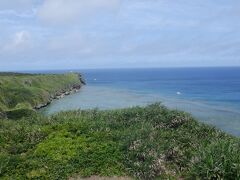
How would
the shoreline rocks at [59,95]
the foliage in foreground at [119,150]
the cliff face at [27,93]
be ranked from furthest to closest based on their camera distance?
the shoreline rocks at [59,95] < the cliff face at [27,93] < the foliage in foreground at [119,150]

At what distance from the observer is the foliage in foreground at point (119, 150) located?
22.9m

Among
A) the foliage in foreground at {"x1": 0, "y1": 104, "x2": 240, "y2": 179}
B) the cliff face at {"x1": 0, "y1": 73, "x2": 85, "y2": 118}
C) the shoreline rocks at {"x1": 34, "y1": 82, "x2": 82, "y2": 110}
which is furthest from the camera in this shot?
the shoreline rocks at {"x1": 34, "y1": 82, "x2": 82, "y2": 110}

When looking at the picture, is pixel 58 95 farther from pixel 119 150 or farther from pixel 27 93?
pixel 119 150

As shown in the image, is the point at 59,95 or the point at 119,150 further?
the point at 59,95

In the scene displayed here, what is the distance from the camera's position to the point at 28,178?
23.2 meters

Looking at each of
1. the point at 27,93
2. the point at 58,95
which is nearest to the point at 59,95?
the point at 58,95

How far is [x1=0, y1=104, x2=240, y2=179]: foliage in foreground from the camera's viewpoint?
22906 mm

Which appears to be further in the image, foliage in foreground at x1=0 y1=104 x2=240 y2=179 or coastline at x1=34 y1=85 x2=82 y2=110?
coastline at x1=34 y1=85 x2=82 y2=110

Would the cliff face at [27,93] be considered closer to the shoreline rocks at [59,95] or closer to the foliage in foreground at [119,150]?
the shoreline rocks at [59,95]

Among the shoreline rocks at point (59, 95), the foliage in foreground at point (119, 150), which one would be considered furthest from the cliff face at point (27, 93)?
the foliage in foreground at point (119, 150)

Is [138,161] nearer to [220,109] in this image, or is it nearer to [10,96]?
[220,109]

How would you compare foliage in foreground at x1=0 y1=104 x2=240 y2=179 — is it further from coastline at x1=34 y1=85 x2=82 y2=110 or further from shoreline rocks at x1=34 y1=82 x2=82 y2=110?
shoreline rocks at x1=34 y1=82 x2=82 y2=110

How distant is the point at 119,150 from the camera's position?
1029 inches

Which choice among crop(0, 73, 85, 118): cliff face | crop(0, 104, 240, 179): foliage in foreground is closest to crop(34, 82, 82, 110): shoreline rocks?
crop(0, 73, 85, 118): cliff face
